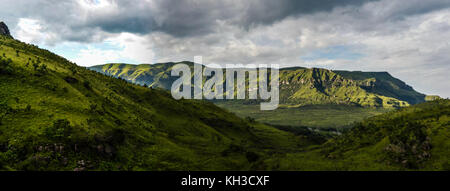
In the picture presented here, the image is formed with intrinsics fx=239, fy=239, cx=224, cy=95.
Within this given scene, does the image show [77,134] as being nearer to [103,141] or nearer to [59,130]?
[59,130]

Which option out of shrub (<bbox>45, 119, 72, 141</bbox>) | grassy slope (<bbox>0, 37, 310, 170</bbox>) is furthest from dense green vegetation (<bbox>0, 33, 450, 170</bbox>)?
shrub (<bbox>45, 119, 72, 141</bbox>)

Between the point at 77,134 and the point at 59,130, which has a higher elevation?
the point at 59,130

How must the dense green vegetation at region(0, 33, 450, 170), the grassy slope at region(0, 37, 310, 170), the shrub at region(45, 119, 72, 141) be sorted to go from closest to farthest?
1. the grassy slope at region(0, 37, 310, 170)
2. the dense green vegetation at region(0, 33, 450, 170)
3. the shrub at region(45, 119, 72, 141)

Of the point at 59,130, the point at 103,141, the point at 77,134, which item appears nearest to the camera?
the point at 59,130

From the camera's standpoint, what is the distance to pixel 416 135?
8444 cm

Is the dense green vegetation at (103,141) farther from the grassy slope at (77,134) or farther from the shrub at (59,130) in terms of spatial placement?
the shrub at (59,130)

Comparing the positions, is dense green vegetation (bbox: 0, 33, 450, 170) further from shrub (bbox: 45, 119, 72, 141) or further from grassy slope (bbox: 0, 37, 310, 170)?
shrub (bbox: 45, 119, 72, 141)

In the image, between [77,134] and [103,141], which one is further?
[103,141]

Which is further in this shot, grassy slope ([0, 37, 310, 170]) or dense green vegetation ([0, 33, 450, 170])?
dense green vegetation ([0, 33, 450, 170])

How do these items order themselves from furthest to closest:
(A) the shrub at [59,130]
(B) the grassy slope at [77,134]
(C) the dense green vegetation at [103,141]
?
1. (A) the shrub at [59,130]
2. (C) the dense green vegetation at [103,141]
3. (B) the grassy slope at [77,134]

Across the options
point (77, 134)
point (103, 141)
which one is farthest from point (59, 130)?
point (103, 141)

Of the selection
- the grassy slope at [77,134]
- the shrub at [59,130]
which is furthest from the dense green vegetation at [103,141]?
the shrub at [59,130]
